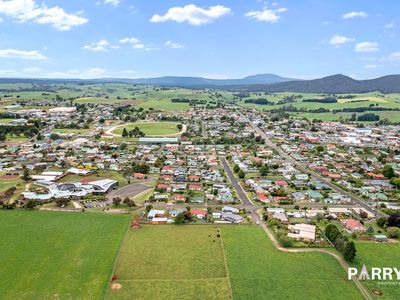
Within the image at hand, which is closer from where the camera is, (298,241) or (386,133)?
(298,241)

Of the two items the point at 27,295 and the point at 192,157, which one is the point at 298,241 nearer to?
the point at 27,295

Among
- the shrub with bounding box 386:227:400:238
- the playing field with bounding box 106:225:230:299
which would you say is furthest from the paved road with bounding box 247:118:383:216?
the playing field with bounding box 106:225:230:299

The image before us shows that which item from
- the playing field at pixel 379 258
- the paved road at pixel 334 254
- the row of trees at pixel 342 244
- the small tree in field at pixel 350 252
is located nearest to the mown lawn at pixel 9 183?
the paved road at pixel 334 254

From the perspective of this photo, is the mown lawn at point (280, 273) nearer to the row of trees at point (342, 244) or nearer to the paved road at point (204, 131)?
the row of trees at point (342, 244)

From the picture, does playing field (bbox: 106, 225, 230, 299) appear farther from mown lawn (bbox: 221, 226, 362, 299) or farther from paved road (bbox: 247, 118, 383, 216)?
paved road (bbox: 247, 118, 383, 216)

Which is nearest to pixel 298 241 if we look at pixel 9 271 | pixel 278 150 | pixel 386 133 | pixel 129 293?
pixel 129 293

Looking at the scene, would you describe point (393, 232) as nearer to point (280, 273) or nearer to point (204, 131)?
point (280, 273)
